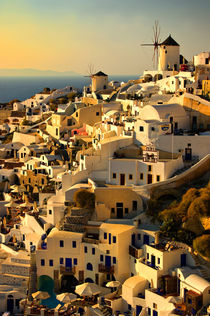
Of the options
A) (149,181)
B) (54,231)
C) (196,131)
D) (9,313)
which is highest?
(196,131)

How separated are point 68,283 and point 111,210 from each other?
501 cm

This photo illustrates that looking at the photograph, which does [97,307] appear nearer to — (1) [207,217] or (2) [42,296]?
(2) [42,296]

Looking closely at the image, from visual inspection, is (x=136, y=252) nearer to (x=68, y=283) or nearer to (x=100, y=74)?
(x=68, y=283)

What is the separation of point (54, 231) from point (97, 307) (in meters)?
6.09

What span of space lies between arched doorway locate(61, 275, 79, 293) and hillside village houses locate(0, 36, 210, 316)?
77mm

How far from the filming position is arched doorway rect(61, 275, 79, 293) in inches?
1421

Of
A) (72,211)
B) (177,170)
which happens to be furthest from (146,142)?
(72,211)

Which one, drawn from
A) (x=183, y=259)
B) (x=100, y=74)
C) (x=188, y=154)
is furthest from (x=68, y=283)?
(x=100, y=74)

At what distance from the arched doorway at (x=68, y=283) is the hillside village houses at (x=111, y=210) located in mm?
77

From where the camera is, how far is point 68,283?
36.6 m

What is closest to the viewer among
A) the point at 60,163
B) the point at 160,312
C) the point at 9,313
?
the point at 160,312

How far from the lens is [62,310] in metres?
32.4

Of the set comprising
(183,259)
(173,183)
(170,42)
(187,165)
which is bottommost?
(183,259)

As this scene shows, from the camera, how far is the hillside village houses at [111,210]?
32.8 metres
